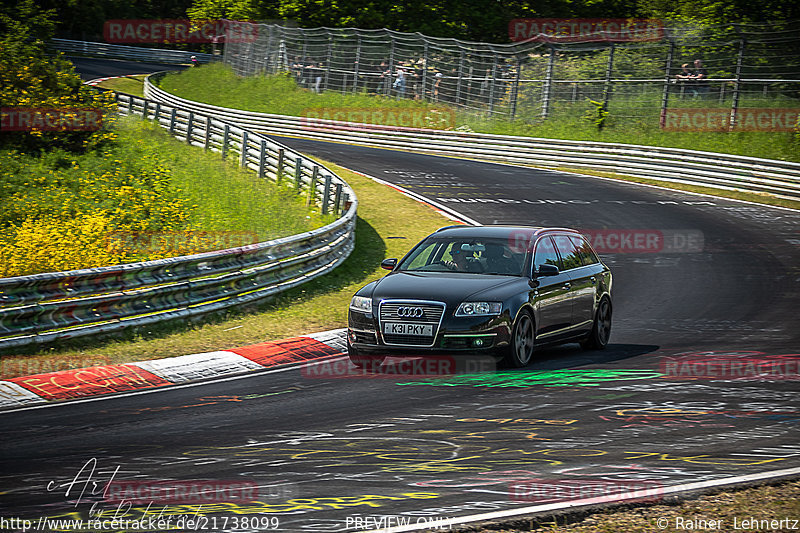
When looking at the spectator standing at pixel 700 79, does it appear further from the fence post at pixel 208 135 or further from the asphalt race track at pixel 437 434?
the asphalt race track at pixel 437 434

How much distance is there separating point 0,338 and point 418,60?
3451cm

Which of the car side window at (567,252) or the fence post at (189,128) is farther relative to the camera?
the fence post at (189,128)

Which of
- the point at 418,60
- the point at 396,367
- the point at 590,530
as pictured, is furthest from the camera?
the point at 418,60

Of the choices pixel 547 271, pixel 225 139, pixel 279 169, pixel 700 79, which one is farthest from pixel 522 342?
pixel 700 79

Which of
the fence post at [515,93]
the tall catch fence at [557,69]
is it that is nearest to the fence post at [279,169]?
the tall catch fence at [557,69]

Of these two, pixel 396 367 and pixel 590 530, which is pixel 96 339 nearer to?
pixel 396 367

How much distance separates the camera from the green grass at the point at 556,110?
3114 centimetres

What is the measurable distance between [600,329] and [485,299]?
2754mm

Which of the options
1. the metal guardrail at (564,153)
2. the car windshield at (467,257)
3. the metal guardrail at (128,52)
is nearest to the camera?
the car windshield at (467,257)

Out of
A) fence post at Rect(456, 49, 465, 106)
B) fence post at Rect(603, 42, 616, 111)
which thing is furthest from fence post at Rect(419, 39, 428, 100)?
fence post at Rect(603, 42, 616, 111)

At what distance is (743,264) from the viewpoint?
1898 cm

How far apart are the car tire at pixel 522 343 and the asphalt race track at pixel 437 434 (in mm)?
178

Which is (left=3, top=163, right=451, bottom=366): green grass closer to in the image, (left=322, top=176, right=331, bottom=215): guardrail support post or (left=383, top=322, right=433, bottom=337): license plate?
(left=322, top=176, right=331, bottom=215): guardrail support post

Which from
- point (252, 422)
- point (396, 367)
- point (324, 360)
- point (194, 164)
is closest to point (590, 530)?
point (252, 422)
